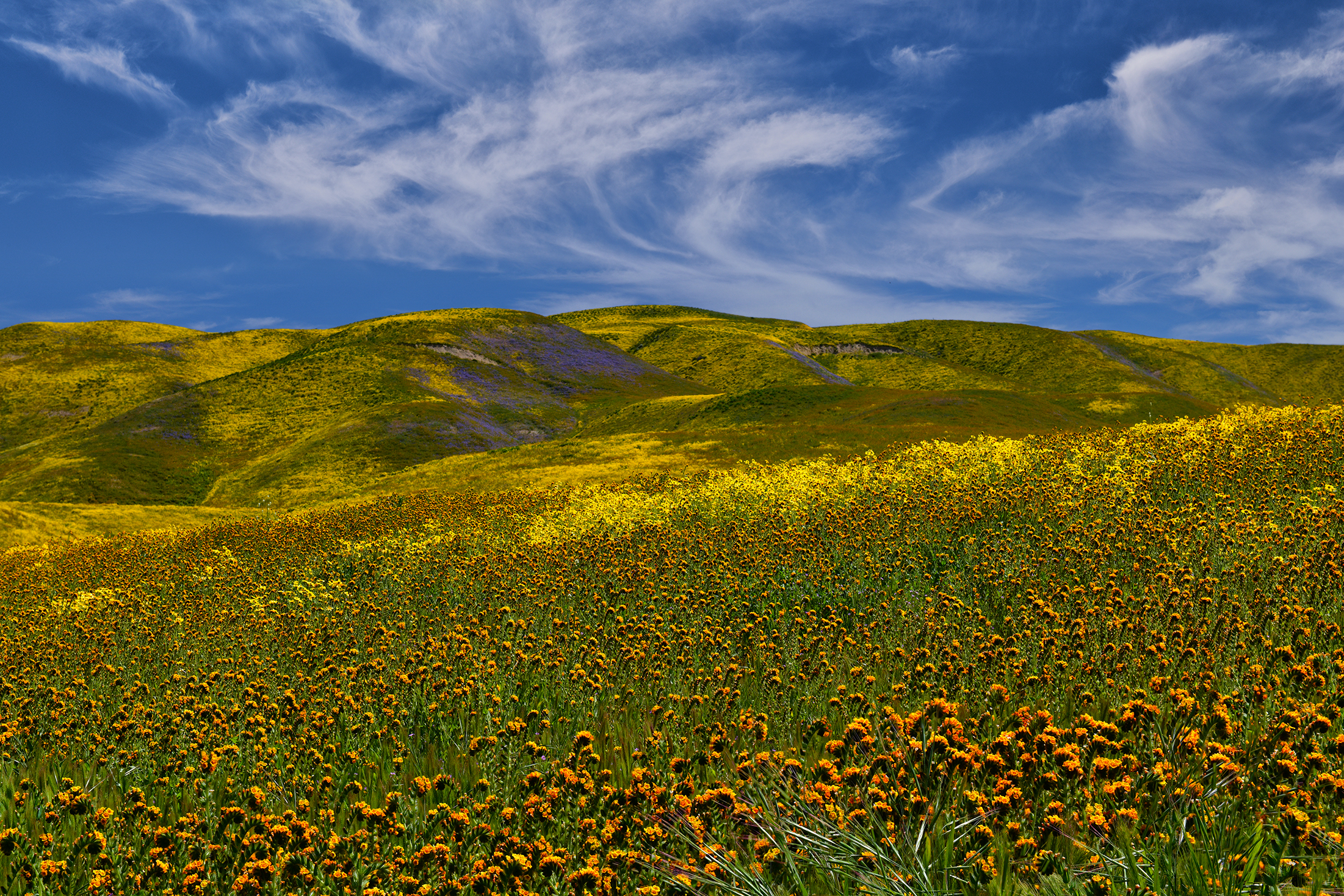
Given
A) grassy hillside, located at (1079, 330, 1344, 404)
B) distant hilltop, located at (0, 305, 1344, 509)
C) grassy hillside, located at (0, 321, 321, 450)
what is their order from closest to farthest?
distant hilltop, located at (0, 305, 1344, 509) < grassy hillside, located at (0, 321, 321, 450) < grassy hillside, located at (1079, 330, 1344, 404)

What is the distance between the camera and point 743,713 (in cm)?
515

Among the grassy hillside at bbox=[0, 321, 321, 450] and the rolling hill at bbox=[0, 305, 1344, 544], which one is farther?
the grassy hillside at bbox=[0, 321, 321, 450]

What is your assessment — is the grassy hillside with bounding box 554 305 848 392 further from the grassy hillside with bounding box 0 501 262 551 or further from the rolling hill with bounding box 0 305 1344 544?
the grassy hillside with bounding box 0 501 262 551

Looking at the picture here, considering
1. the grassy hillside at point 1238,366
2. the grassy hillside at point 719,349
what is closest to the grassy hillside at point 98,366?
the grassy hillside at point 719,349

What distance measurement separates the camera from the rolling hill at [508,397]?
43594 millimetres

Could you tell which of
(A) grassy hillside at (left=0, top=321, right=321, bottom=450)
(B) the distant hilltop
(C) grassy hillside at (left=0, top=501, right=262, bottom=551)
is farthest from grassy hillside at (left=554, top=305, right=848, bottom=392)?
(A) grassy hillside at (left=0, top=321, right=321, bottom=450)

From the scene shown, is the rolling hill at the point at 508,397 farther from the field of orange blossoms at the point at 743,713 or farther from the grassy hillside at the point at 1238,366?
the field of orange blossoms at the point at 743,713

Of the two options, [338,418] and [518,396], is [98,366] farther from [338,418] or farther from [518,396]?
[518,396]

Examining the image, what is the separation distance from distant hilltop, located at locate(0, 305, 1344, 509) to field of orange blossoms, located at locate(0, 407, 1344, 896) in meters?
20.2

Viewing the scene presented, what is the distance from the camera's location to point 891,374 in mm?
129500

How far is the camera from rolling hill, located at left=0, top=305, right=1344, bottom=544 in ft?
143

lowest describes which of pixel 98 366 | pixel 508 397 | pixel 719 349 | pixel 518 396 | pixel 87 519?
pixel 87 519

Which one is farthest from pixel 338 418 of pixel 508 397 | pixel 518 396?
pixel 518 396

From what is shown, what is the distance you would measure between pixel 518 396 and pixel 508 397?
1.67m
